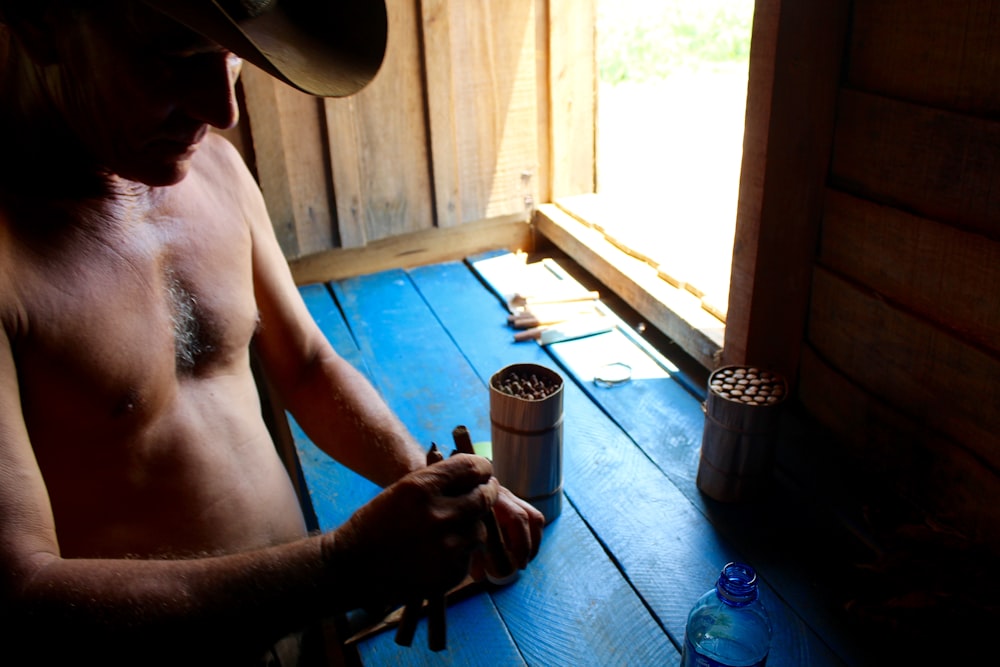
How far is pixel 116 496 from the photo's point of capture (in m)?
1.54

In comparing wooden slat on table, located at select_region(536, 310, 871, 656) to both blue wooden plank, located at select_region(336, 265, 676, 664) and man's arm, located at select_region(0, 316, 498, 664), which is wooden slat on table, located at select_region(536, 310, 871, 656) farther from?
man's arm, located at select_region(0, 316, 498, 664)

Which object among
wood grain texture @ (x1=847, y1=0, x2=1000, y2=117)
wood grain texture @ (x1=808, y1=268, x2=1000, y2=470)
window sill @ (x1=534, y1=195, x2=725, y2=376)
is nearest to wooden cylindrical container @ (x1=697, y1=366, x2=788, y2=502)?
wood grain texture @ (x1=808, y1=268, x2=1000, y2=470)

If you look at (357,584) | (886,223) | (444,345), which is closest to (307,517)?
(444,345)

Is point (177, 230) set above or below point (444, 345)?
above

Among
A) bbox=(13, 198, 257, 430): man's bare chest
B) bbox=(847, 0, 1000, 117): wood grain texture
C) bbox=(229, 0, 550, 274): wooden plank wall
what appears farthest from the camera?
bbox=(229, 0, 550, 274): wooden plank wall

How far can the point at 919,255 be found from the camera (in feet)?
5.88

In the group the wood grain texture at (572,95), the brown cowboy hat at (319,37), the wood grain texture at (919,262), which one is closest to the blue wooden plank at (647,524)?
the wood grain texture at (919,262)

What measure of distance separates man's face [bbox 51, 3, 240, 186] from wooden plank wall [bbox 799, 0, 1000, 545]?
1.41 metres

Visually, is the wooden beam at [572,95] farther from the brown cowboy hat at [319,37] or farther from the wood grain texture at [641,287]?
the brown cowboy hat at [319,37]

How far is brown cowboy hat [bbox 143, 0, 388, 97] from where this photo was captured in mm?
1313

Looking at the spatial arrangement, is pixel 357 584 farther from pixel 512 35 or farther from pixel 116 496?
pixel 512 35

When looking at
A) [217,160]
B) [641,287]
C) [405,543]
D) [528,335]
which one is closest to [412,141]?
[528,335]

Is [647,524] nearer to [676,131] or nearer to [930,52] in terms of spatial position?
[930,52]

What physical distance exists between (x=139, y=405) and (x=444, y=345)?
4.61ft
